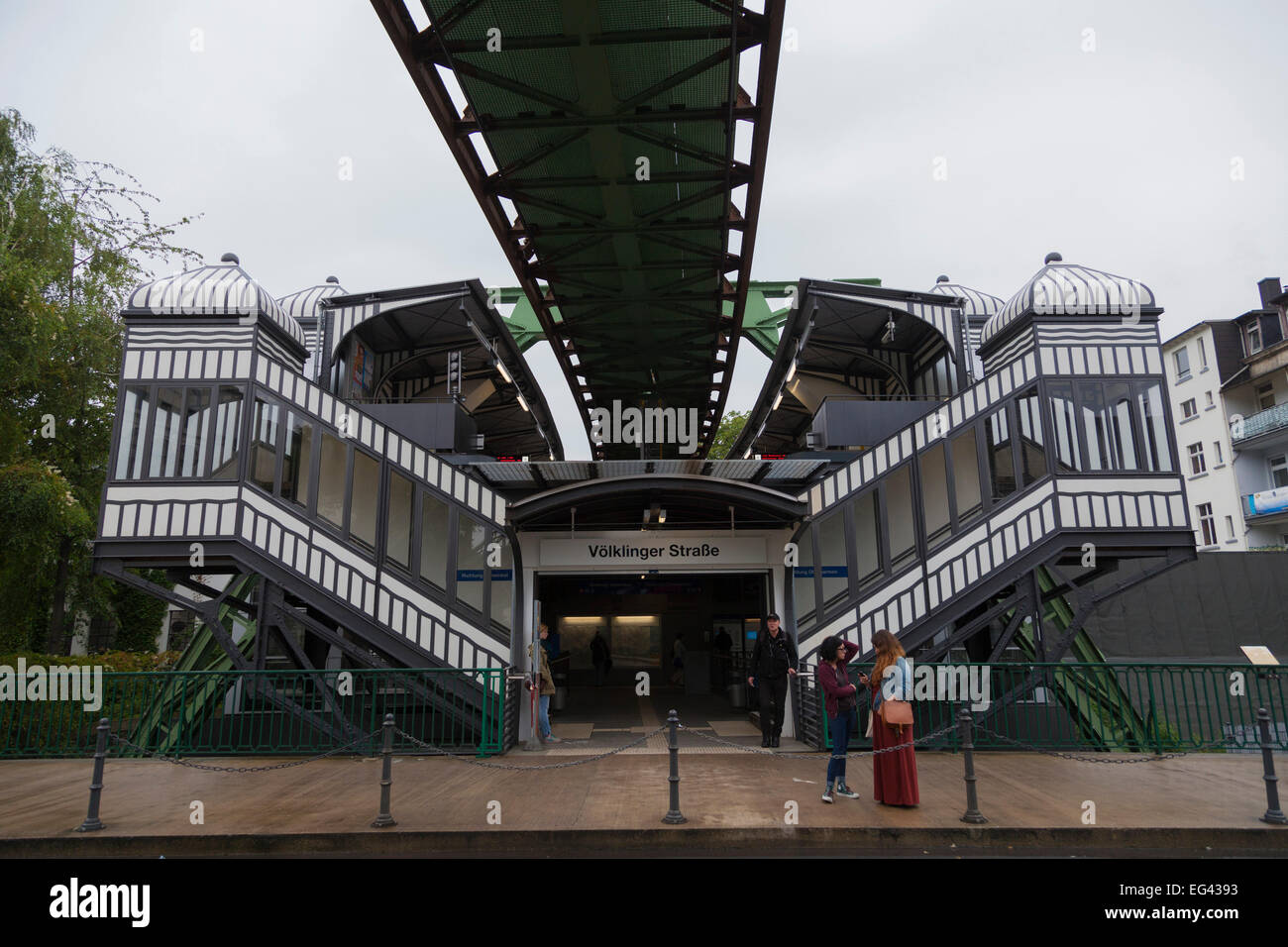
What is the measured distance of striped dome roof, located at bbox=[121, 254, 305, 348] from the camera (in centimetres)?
1277

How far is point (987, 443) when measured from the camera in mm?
13203

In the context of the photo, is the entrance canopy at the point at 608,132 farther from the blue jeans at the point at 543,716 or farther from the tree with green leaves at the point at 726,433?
the tree with green leaves at the point at 726,433

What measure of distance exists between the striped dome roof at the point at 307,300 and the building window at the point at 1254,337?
130ft

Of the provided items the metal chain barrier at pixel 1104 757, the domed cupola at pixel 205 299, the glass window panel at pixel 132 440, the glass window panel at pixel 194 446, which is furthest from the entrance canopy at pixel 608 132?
the metal chain barrier at pixel 1104 757

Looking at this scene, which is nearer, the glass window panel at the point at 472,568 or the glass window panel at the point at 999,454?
the glass window panel at the point at 999,454

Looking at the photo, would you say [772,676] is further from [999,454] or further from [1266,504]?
[1266,504]

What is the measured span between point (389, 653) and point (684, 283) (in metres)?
9.41

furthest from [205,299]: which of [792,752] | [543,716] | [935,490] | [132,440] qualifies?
[935,490]

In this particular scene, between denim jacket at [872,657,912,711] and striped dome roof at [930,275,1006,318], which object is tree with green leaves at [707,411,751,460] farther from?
denim jacket at [872,657,912,711]

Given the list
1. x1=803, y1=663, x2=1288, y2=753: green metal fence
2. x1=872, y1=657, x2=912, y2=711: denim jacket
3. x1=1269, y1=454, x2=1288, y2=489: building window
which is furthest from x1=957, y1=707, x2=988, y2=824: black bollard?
x1=1269, y1=454, x2=1288, y2=489: building window

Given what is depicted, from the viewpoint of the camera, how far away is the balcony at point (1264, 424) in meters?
33.2

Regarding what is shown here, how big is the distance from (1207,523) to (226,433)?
43.7 metres

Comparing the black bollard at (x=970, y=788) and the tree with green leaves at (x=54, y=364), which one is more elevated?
the tree with green leaves at (x=54, y=364)

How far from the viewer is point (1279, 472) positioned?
35.3m
